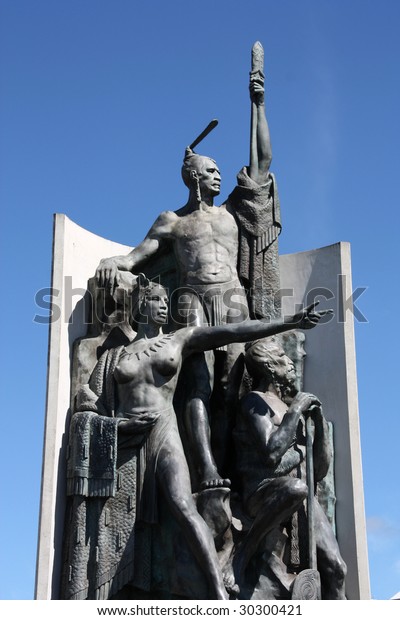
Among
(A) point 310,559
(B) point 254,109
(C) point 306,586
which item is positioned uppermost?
(B) point 254,109

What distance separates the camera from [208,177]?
11.8 m

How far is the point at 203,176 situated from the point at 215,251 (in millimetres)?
798

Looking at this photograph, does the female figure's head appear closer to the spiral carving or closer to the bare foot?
the bare foot

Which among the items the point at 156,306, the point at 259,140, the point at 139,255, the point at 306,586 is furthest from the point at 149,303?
the point at 306,586

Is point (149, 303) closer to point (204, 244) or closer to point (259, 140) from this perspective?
point (204, 244)

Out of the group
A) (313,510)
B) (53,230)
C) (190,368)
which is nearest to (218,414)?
(190,368)

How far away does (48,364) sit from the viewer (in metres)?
11.1

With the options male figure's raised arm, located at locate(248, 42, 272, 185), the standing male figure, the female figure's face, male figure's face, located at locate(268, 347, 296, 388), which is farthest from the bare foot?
male figure's raised arm, located at locate(248, 42, 272, 185)

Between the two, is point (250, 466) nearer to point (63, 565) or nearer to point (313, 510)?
point (313, 510)

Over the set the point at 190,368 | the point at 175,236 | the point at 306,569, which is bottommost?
the point at 306,569

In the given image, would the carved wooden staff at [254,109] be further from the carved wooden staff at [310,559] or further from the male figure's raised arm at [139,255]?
the carved wooden staff at [310,559]

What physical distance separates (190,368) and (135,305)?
76 cm

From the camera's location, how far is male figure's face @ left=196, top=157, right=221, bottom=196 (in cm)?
1180

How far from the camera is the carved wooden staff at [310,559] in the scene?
10.0 metres
